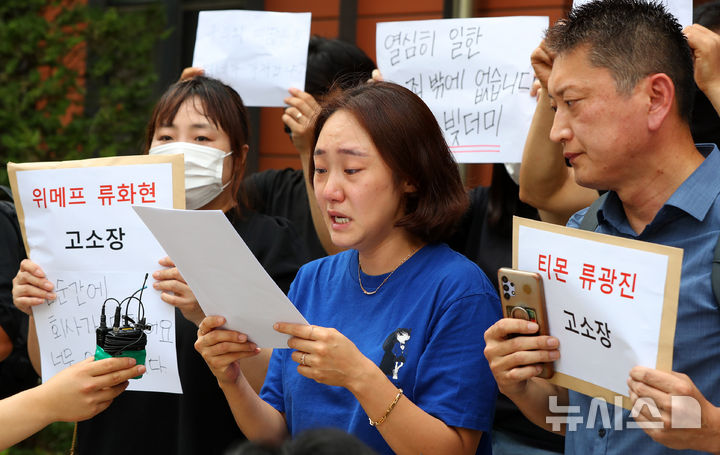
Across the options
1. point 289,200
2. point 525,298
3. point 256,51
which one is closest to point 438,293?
point 525,298

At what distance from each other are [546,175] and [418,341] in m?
0.92

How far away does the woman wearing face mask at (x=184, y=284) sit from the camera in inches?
111

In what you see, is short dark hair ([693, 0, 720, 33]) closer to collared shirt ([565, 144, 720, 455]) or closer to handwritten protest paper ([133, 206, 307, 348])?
collared shirt ([565, 144, 720, 455])

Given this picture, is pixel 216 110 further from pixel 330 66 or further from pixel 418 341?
pixel 418 341

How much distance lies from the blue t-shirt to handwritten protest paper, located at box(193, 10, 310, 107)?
154cm

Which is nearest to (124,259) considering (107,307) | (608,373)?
(107,307)

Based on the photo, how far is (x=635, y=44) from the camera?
2027 millimetres

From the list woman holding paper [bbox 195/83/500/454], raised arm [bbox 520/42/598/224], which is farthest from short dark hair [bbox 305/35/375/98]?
woman holding paper [bbox 195/83/500/454]

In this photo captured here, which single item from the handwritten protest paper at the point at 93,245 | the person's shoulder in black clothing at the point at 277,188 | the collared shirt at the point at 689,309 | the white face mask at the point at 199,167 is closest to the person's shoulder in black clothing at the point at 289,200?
the person's shoulder in black clothing at the point at 277,188

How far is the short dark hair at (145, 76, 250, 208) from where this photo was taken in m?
3.21

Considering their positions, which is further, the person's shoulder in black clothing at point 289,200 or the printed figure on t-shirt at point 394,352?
the person's shoulder in black clothing at point 289,200

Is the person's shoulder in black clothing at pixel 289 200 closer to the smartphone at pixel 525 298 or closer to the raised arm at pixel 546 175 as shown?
the raised arm at pixel 546 175

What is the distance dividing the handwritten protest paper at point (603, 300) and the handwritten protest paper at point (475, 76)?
1.28m

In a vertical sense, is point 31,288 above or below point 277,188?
below
